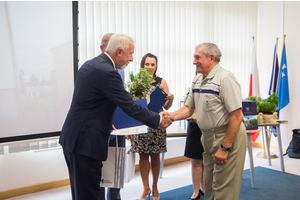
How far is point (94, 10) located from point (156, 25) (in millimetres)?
1197

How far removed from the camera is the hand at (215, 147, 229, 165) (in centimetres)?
183

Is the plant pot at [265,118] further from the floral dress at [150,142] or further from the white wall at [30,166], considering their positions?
the floral dress at [150,142]

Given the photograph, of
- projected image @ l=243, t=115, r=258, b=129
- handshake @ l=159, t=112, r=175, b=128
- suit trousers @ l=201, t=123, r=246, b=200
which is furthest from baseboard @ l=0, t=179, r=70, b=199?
projected image @ l=243, t=115, r=258, b=129

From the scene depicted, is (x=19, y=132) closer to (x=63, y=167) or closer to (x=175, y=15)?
(x=63, y=167)

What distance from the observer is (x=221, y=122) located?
6.15 feet

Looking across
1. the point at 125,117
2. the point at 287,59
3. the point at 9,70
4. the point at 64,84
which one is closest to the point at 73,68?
the point at 64,84

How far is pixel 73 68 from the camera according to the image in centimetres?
340

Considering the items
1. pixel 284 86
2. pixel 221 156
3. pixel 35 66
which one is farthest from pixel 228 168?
pixel 284 86

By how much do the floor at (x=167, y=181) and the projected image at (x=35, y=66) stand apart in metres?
0.86

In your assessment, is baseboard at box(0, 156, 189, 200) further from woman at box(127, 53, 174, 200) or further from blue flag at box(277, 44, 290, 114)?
blue flag at box(277, 44, 290, 114)

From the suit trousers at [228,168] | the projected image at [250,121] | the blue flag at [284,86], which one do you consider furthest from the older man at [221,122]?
the blue flag at [284,86]

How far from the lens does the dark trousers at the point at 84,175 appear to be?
1.59 m

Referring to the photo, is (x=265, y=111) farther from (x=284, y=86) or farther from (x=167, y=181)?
(x=284, y=86)

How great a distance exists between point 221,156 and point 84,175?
1.00 meters
